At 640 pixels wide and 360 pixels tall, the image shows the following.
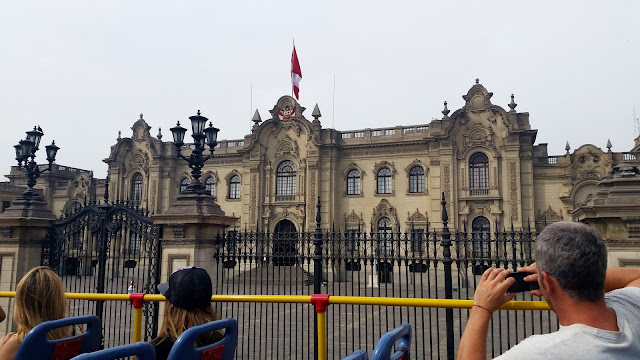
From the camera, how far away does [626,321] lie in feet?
6.07

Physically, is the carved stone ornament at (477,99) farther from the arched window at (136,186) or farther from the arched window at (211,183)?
the arched window at (136,186)

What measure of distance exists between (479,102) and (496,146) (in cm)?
322

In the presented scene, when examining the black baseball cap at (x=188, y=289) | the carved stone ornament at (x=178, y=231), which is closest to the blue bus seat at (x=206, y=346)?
the black baseball cap at (x=188, y=289)

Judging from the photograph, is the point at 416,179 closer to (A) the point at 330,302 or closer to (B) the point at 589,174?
(B) the point at 589,174

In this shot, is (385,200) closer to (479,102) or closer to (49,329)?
(479,102)

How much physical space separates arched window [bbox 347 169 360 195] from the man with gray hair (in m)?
29.9

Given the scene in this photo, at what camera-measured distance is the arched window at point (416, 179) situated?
30375mm

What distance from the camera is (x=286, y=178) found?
3356 cm

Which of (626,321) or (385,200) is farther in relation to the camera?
(385,200)

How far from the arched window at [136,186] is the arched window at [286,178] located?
12.7 meters

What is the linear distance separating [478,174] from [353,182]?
A: 28.9 feet

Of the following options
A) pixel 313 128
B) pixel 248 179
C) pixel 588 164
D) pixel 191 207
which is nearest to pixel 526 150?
pixel 588 164

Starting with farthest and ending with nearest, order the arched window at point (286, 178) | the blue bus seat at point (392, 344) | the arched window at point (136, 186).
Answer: the arched window at point (136, 186) < the arched window at point (286, 178) < the blue bus seat at point (392, 344)

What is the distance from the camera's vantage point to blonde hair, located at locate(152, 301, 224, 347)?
309 cm
